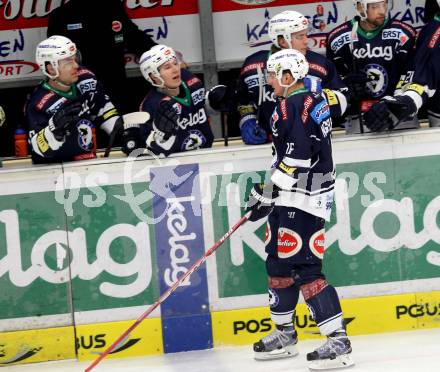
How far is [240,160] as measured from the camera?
8820mm

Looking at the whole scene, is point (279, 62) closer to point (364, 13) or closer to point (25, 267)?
point (364, 13)

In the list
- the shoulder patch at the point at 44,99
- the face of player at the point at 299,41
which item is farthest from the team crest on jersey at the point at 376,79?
the shoulder patch at the point at 44,99

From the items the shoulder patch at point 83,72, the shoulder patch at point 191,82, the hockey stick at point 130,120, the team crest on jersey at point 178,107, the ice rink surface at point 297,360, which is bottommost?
the ice rink surface at point 297,360

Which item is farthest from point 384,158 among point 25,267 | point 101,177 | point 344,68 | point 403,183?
point 25,267

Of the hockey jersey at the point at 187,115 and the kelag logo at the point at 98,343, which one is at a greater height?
the hockey jersey at the point at 187,115

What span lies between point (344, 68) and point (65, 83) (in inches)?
71.4

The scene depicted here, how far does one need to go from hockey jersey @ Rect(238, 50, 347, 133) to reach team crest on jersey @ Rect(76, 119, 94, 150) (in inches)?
37.8

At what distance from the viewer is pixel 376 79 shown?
30.5 ft

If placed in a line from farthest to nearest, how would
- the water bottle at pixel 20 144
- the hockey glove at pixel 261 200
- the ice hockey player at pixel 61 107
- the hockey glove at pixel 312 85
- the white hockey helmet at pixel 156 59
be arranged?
the water bottle at pixel 20 144
the white hockey helmet at pixel 156 59
the ice hockey player at pixel 61 107
the hockey glove at pixel 312 85
the hockey glove at pixel 261 200

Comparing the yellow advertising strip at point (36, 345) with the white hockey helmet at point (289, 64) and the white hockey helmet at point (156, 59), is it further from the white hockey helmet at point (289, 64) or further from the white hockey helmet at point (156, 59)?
the white hockey helmet at point (289, 64)

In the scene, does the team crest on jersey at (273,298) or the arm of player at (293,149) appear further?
the team crest on jersey at (273,298)

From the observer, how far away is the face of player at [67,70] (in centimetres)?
894

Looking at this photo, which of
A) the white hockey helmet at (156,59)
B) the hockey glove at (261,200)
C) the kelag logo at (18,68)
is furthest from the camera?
the kelag logo at (18,68)

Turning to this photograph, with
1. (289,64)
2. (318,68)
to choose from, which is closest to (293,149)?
(289,64)
